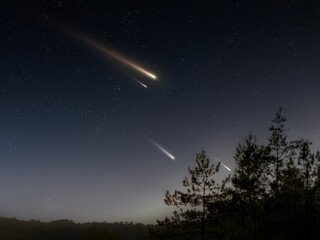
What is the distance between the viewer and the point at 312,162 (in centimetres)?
2719

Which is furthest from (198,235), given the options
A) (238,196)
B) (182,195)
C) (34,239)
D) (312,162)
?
(34,239)

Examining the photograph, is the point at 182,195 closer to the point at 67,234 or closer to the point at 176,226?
the point at 176,226

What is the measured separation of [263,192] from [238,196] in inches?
72.4

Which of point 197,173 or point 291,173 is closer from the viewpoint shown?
point 291,173

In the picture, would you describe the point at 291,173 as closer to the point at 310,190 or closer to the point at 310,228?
the point at 310,190

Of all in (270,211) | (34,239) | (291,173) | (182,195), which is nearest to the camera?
(270,211)

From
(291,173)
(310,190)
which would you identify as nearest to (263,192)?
(291,173)

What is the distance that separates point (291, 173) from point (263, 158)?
10.5ft

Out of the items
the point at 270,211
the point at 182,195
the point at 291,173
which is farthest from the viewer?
the point at 182,195

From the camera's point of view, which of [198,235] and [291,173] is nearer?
[291,173]

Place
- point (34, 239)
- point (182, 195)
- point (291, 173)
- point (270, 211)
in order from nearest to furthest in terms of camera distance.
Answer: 1. point (270, 211)
2. point (291, 173)
3. point (182, 195)
4. point (34, 239)

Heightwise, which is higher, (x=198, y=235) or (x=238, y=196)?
(x=238, y=196)

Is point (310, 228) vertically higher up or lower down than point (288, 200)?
lower down

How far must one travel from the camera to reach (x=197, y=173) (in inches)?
1146
